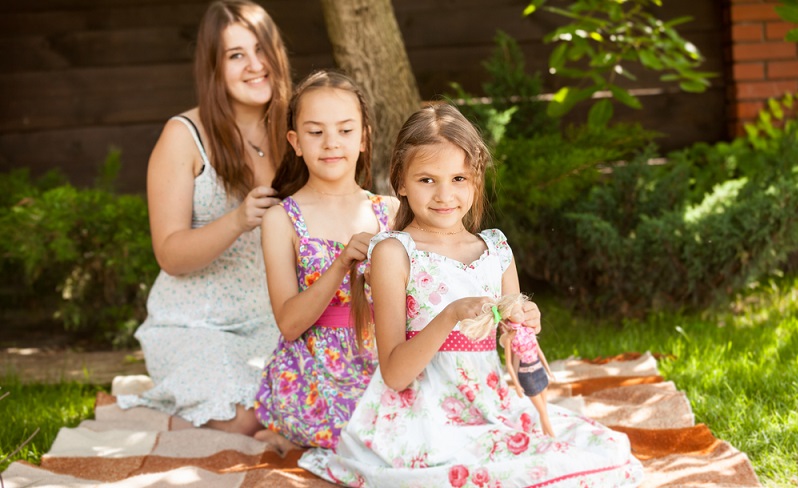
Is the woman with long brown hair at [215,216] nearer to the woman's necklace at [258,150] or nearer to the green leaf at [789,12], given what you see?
the woman's necklace at [258,150]

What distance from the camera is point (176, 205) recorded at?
3.38 m

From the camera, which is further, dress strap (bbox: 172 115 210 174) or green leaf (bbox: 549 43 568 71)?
green leaf (bbox: 549 43 568 71)

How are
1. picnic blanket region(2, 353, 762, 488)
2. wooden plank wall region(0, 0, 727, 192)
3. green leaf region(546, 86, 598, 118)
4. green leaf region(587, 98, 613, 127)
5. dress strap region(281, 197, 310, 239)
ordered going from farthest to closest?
wooden plank wall region(0, 0, 727, 192) → green leaf region(587, 98, 613, 127) → green leaf region(546, 86, 598, 118) → dress strap region(281, 197, 310, 239) → picnic blanket region(2, 353, 762, 488)

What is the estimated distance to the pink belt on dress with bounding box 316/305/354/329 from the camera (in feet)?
9.77

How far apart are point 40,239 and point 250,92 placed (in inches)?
67.9

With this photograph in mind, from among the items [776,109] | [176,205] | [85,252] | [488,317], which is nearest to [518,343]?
[488,317]

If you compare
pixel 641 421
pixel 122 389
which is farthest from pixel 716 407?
pixel 122 389

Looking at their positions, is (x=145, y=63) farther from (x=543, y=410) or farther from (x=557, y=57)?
(x=543, y=410)

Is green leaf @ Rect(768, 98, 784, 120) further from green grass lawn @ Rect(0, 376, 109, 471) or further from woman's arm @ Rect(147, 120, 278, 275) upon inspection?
green grass lawn @ Rect(0, 376, 109, 471)

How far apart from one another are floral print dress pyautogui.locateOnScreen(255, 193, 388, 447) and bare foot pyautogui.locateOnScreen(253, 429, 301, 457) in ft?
0.08

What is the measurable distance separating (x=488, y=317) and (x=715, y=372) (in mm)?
1680

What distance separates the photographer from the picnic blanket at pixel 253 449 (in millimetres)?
2613

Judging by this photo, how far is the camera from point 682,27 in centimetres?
566

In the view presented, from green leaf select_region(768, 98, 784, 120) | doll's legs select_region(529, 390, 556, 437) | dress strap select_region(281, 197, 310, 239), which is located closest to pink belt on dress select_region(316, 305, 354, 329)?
dress strap select_region(281, 197, 310, 239)
